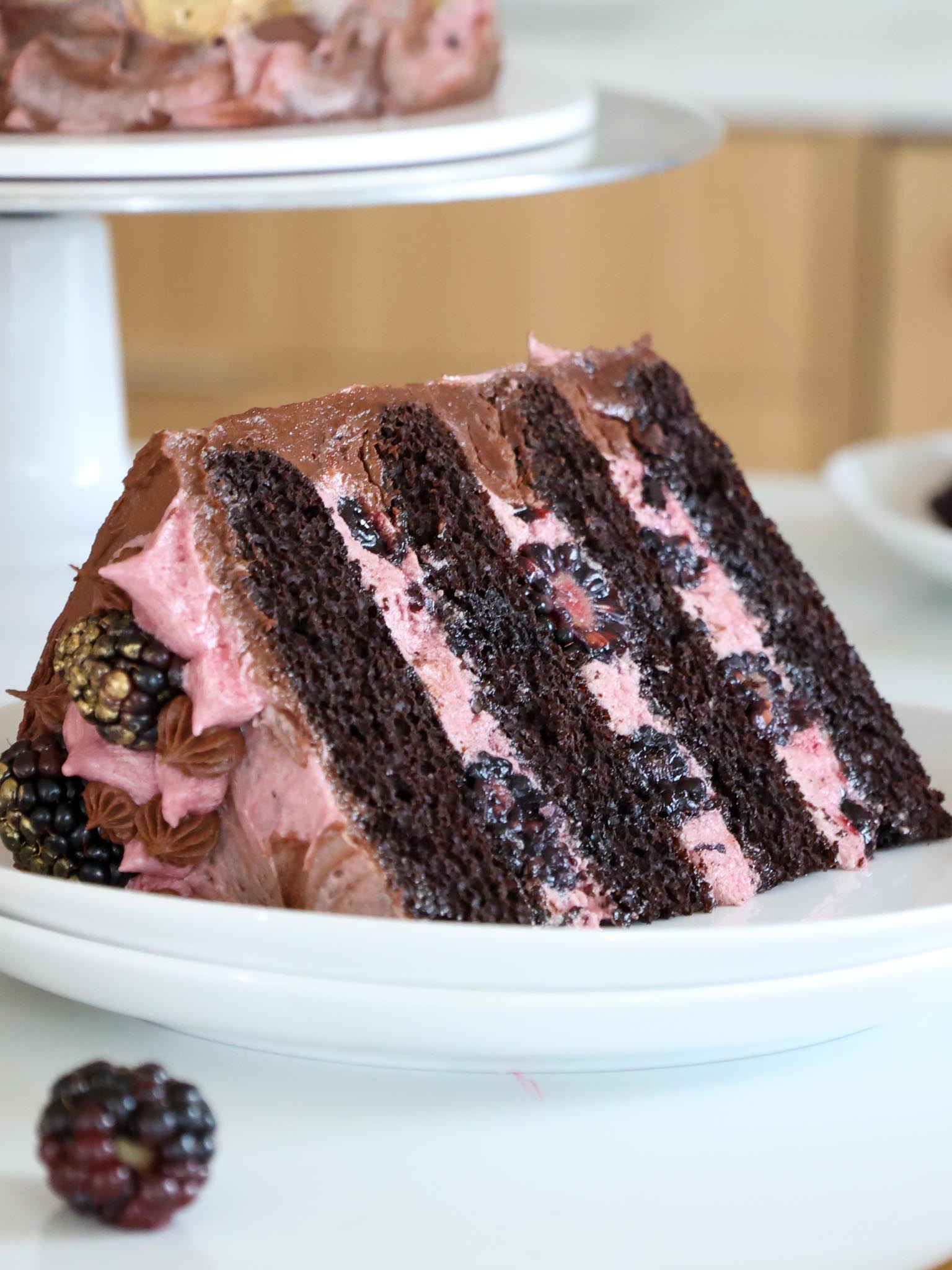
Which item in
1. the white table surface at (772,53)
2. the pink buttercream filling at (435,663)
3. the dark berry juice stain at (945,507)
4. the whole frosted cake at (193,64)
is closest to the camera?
the pink buttercream filling at (435,663)

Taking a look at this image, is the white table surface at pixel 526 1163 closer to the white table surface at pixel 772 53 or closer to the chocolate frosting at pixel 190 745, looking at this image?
the chocolate frosting at pixel 190 745

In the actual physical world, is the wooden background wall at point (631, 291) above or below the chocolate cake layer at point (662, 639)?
below

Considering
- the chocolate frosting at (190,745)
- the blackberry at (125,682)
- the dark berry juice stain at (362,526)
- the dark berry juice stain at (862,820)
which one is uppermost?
the dark berry juice stain at (362,526)

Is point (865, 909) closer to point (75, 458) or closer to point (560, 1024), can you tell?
point (560, 1024)

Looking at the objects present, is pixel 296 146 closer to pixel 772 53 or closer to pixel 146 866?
pixel 146 866

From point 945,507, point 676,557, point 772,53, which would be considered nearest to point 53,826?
point 676,557

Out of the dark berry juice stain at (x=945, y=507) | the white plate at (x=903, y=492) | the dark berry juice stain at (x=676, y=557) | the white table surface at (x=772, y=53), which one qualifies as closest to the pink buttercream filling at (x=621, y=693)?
the dark berry juice stain at (x=676, y=557)

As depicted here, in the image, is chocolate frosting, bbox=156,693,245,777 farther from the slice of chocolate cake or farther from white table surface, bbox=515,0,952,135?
white table surface, bbox=515,0,952,135

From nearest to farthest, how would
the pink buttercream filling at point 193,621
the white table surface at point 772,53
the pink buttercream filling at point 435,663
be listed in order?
the pink buttercream filling at point 193,621 → the pink buttercream filling at point 435,663 → the white table surface at point 772,53
